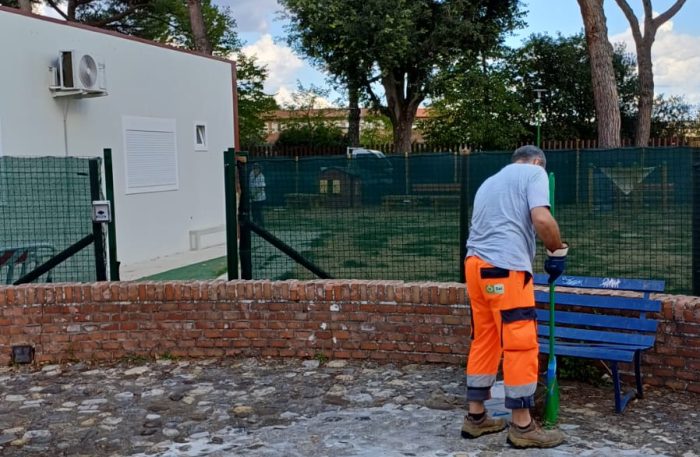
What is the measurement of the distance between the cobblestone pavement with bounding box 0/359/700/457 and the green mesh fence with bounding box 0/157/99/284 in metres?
1.25

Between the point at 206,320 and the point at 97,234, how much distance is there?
56.2 inches

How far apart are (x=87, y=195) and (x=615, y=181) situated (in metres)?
4.81

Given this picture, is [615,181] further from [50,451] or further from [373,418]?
[50,451]

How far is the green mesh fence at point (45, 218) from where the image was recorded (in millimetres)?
7105

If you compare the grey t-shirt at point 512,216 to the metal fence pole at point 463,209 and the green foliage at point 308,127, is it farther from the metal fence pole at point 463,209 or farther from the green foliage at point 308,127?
the green foliage at point 308,127

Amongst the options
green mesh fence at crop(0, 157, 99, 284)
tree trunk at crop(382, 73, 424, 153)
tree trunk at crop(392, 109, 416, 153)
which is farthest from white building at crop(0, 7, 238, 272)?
tree trunk at crop(392, 109, 416, 153)

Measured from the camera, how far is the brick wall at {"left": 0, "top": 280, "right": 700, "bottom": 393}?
602 centimetres

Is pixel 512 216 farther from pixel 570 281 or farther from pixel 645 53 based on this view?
pixel 645 53

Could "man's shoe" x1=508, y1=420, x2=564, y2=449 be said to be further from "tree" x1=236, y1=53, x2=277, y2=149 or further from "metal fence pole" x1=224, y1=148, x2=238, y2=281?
"tree" x1=236, y1=53, x2=277, y2=149

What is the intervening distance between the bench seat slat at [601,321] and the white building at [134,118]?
313 inches

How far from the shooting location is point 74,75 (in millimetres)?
10867

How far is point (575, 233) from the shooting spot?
21.4 ft

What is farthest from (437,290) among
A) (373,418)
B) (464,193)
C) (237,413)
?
(237,413)

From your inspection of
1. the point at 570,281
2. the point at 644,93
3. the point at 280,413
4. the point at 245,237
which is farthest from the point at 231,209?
the point at 644,93
